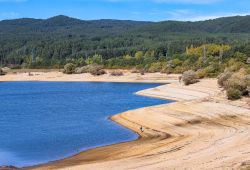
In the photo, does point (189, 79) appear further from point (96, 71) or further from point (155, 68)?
point (96, 71)

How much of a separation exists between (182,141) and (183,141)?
0.36 ft

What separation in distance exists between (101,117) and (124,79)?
66.4m

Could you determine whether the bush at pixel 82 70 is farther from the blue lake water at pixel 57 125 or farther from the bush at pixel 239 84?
the bush at pixel 239 84

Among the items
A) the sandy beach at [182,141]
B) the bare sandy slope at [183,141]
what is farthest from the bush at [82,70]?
the sandy beach at [182,141]

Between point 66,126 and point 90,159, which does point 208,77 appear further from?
point 90,159

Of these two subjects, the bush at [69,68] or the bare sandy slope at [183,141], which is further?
the bush at [69,68]

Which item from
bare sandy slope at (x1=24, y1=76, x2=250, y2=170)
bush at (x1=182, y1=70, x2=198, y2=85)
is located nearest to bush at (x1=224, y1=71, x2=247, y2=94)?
bare sandy slope at (x1=24, y1=76, x2=250, y2=170)

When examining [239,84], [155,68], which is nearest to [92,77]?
[155,68]

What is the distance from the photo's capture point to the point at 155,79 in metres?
118

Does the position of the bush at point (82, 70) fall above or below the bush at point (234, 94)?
below

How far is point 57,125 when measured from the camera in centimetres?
5231

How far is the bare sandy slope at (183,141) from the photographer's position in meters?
29.4

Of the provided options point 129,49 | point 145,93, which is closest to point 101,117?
point 145,93

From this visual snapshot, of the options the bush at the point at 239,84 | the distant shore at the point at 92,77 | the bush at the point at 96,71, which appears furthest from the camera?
the bush at the point at 96,71
